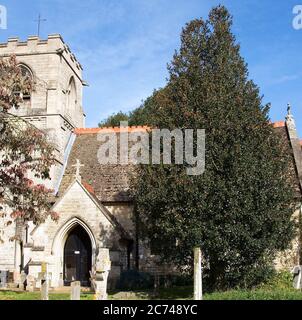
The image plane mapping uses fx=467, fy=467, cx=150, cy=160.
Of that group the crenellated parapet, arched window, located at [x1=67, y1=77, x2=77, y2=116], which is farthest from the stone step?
the crenellated parapet

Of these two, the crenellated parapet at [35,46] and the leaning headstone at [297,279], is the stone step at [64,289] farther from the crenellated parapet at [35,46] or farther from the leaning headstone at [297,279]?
the crenellated parapet at [35,46]

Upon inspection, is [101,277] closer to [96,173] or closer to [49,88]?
[96,173]

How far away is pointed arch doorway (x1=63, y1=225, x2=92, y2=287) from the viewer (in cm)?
2278

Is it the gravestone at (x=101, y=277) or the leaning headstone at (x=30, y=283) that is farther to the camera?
the leaning headstone at (x=30, y=283)

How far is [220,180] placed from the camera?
15789 mm

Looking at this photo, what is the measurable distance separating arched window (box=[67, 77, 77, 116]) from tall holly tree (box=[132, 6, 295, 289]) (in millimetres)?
12025

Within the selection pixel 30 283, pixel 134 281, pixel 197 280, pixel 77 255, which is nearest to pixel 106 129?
pixel 77 255

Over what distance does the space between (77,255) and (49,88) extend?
9.64 metres

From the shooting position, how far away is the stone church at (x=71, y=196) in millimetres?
21672

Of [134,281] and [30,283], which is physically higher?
[134,281]

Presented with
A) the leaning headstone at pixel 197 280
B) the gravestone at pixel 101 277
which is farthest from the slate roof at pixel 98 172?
the leaning headstone at pixel 197 280

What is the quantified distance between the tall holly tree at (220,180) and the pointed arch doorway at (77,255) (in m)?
5.89

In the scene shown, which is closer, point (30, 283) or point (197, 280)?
point (197, 280)
